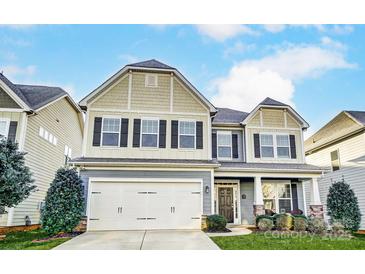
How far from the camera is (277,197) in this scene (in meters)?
14.5

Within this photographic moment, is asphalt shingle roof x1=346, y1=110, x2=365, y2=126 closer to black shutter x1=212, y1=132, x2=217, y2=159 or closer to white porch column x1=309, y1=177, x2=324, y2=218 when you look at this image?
white porch column x1=309, y1=177, x2=324, y2=218

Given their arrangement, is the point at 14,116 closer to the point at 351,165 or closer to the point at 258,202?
the point at 258,202

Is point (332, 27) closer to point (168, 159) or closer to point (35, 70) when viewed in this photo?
point (168, 159)

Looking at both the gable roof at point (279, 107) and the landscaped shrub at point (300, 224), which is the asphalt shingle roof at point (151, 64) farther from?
the landscaped shrub at point (300, 224)

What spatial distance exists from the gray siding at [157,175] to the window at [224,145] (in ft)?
7.59

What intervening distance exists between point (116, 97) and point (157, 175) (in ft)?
13.5

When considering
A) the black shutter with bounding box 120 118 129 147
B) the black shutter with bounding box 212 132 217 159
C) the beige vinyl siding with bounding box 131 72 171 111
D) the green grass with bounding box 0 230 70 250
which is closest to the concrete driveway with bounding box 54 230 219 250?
the green grass with bounding box 0 230 70 250

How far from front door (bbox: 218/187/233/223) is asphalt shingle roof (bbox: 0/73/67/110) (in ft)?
32.5

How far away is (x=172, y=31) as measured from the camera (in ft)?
39.0

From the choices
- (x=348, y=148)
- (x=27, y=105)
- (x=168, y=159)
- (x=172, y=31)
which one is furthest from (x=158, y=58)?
(x=348, y=148)

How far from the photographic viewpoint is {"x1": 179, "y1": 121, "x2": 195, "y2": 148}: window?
1266cm

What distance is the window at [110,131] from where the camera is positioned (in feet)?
40.2

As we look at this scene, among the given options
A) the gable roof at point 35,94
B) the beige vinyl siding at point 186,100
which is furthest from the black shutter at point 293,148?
the gable roof at point 35,94

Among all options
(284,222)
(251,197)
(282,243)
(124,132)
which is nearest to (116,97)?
(124,132)
